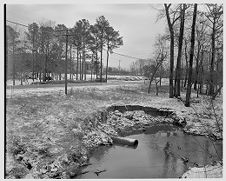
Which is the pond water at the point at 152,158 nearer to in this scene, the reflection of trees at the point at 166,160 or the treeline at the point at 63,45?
the reflection of trees at the point at 166,160

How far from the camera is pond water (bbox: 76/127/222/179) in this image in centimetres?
744

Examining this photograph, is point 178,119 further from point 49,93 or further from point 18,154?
point 18,154

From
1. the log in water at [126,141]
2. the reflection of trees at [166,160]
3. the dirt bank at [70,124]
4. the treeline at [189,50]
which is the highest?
the treeline at [189,50]

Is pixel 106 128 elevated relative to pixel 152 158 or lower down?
elevated

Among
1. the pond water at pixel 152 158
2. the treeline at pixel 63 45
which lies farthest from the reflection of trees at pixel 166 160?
the treeline at pixel 63 45

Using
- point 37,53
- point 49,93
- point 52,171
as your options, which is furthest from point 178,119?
point 37,53

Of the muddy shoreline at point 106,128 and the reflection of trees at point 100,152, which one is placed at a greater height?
the muddy shoreline at point 106,128

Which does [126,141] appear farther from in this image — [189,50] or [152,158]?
[189,50]

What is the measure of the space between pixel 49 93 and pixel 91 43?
1765cm

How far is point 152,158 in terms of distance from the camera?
8.88 meters

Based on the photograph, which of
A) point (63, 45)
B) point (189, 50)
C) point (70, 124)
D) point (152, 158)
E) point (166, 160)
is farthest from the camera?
point (63, 45)

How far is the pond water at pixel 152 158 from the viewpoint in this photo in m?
7.44

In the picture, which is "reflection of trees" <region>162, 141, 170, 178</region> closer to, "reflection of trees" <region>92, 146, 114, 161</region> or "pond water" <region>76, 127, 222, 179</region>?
"pond water" <region>76, 127, 222, 179</region>

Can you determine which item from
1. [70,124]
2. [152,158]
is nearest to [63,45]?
[70,124]
